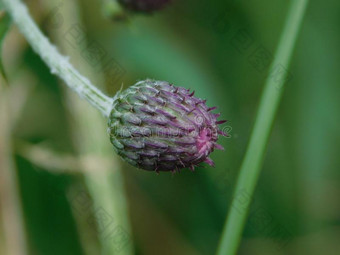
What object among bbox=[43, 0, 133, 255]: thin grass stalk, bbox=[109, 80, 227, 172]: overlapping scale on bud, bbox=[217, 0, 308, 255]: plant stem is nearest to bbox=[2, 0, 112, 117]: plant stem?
bbox=[109, 80, 227, 172]: overlapping scale on bud

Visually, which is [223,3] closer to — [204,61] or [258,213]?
[204,61]

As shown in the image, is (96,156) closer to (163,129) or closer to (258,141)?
(163,129)

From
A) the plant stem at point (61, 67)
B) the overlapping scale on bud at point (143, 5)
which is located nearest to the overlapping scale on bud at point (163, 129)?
the plant stem at point (61, 67)

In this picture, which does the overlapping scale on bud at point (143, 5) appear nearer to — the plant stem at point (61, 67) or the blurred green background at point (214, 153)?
the blurred green background at point (214, 153)

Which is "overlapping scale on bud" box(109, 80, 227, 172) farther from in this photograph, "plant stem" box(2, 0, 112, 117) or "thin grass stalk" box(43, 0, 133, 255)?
"thin grass stalk" box(43, 0, 133, 255)

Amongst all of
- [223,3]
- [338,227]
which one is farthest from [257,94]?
[338,227]

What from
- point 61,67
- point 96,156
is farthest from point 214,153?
point 61,67
